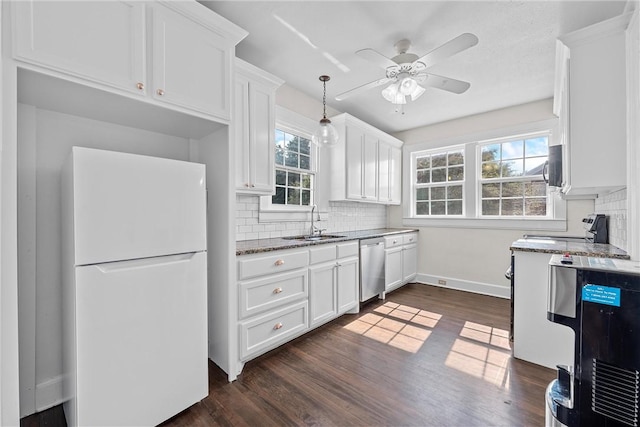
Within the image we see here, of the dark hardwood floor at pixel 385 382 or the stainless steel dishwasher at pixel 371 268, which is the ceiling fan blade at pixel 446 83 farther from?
the dark hardwood floor at pixel 385 382

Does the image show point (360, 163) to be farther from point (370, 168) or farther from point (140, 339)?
point (140, 339)

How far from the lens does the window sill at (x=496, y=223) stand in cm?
359

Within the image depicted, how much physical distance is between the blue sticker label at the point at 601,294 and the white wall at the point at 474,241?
3287 millimetres

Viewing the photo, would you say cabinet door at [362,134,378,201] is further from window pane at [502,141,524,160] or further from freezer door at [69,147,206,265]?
freezer door at [69,147,206,265]

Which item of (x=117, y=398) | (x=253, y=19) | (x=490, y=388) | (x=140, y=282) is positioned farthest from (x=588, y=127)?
(x=117, y=398)

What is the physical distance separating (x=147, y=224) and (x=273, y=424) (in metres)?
1.31

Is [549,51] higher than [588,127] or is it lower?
higher

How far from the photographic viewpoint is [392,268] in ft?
12.8

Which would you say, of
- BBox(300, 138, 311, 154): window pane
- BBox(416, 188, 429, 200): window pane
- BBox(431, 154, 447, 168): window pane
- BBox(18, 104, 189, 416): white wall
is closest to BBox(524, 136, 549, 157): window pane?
BBox(431, 154, 447, 168): window pane

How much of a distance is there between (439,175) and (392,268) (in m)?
1.82

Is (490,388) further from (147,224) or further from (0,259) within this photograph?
(0,259)

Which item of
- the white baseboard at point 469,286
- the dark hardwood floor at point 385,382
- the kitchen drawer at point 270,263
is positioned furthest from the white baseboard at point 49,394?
the white baseboard at point 469,286

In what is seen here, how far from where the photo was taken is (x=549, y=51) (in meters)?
2.49

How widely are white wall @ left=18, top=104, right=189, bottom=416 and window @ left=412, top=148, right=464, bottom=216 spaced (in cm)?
436
